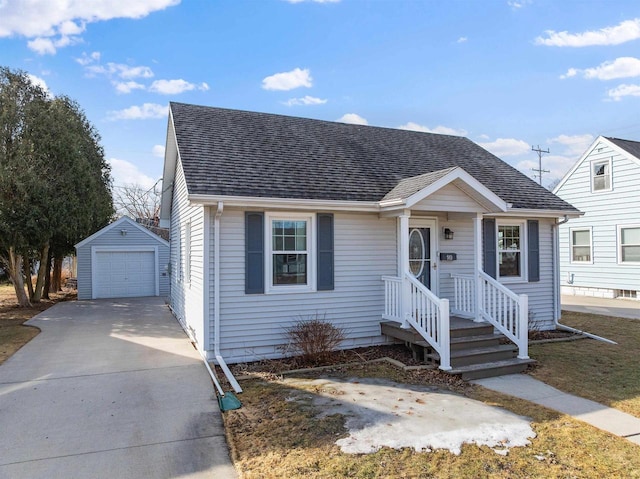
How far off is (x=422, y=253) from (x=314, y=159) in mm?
3100

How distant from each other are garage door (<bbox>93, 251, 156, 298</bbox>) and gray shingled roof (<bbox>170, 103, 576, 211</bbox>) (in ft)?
32.8

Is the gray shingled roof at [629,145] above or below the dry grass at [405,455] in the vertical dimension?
above

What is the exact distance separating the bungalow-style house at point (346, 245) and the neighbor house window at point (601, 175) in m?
8.16

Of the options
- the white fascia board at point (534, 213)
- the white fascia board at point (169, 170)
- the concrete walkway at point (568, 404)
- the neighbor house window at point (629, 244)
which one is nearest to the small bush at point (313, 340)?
the concrete walkway at point (568, 404)

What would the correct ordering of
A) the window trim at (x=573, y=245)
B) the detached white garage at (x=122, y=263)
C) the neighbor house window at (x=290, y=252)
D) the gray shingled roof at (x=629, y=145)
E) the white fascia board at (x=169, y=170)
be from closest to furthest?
the neighbor house window at (x=290, y=252), the white fascia board at (x=169, y=170), the gray shingled roof at (x=629, y=145), the window trim at (x=573, y=245), the detached white garage at (x=122, y=263)

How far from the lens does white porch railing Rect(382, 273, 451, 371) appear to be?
21.2 feet

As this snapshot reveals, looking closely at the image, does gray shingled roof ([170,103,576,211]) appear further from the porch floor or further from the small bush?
the porch floor

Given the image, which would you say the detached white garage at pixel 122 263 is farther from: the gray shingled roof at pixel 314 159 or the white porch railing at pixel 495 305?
the white porch railing at pixel 495 305

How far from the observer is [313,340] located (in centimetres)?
692

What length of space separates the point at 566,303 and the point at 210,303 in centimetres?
1336

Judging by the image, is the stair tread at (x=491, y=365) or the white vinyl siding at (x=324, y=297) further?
the white vinyl siding at (x=324, y=297)

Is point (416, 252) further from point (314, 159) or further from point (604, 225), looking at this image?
point (604, 225)

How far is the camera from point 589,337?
9.07m

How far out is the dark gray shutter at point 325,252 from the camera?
759 cm
